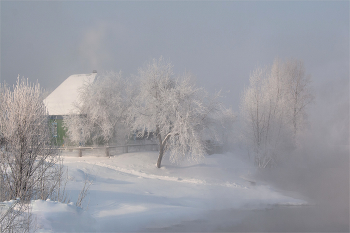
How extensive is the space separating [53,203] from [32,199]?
0.82 meters

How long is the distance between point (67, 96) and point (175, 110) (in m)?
15.0

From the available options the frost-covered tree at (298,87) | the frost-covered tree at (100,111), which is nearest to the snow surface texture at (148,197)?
the frost-covered tree at (100,111)

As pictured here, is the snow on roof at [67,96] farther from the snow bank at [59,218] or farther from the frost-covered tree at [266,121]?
the snow bank at [59,218]

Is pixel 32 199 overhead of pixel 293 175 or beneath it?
overhead

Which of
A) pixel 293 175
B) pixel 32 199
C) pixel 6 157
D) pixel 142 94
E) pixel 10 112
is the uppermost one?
pixel 142 94

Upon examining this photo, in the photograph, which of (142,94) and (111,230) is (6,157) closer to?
(111,230)

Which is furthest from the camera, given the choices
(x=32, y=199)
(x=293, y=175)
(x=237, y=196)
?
(x=293, y=175)

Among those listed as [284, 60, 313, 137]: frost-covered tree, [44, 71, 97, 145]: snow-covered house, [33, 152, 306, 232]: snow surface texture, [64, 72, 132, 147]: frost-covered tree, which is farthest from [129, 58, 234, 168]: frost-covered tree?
[284, 60, 313, 137]: frost-covered tree

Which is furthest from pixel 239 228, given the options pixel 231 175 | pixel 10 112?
pixel 231 175

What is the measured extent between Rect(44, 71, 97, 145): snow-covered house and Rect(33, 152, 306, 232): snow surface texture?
7450 millimetres

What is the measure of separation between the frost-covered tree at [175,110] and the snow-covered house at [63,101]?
26.7 feet

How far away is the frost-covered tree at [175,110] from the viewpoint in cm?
1756

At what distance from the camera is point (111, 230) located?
760 centimetres

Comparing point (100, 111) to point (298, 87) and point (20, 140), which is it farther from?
point (298, 87)
